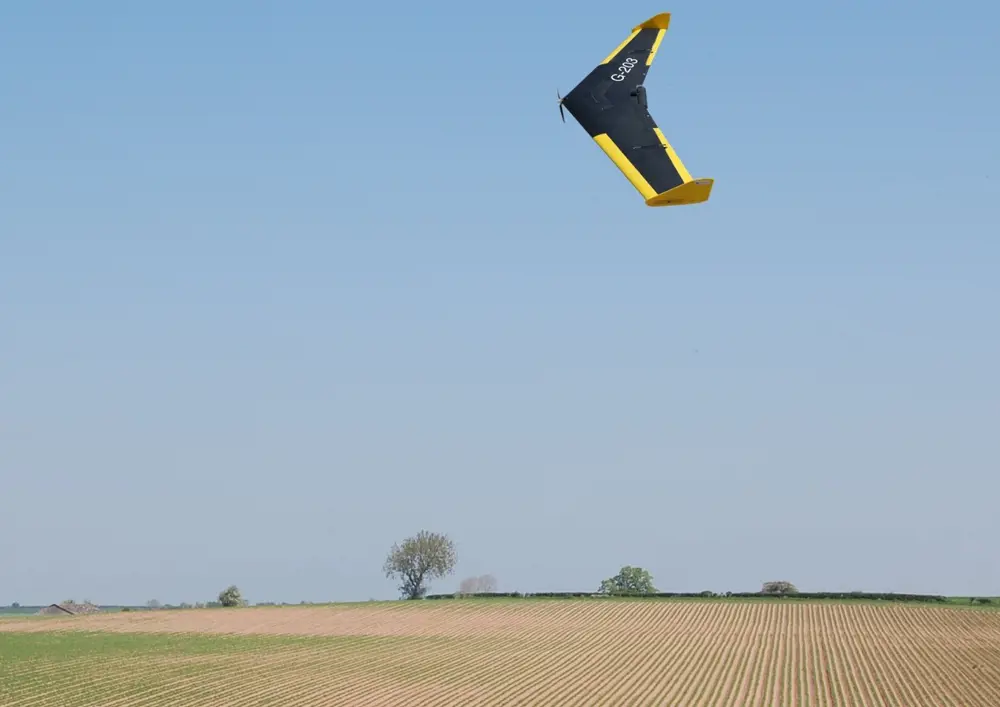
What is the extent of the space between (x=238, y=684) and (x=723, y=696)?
1673cm

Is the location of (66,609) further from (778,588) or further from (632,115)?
(632,115)

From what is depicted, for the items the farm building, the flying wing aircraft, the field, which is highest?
the flying wing aircraft

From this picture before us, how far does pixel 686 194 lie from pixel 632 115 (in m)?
2.74

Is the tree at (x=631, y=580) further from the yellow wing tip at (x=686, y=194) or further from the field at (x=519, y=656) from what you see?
the yellow wing tip at (x=686, y=194)

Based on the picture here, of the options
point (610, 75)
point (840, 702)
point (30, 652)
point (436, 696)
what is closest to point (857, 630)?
point (840, 702)

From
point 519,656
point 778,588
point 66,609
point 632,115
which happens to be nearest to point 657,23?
point 632,115

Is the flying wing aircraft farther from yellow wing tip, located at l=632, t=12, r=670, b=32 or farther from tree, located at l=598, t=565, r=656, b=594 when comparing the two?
tree, located at l=598, t=565, r=656, b=594

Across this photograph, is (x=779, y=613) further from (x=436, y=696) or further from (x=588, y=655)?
(x=436, y=696)

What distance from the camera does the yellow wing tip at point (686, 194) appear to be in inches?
763

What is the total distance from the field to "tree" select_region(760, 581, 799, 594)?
579cm

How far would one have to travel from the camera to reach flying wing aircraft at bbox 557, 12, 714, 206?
68.6ft

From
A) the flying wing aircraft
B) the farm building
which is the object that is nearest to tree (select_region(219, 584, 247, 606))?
the farm building

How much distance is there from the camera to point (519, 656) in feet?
172

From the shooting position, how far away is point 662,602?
8350 centimetres
